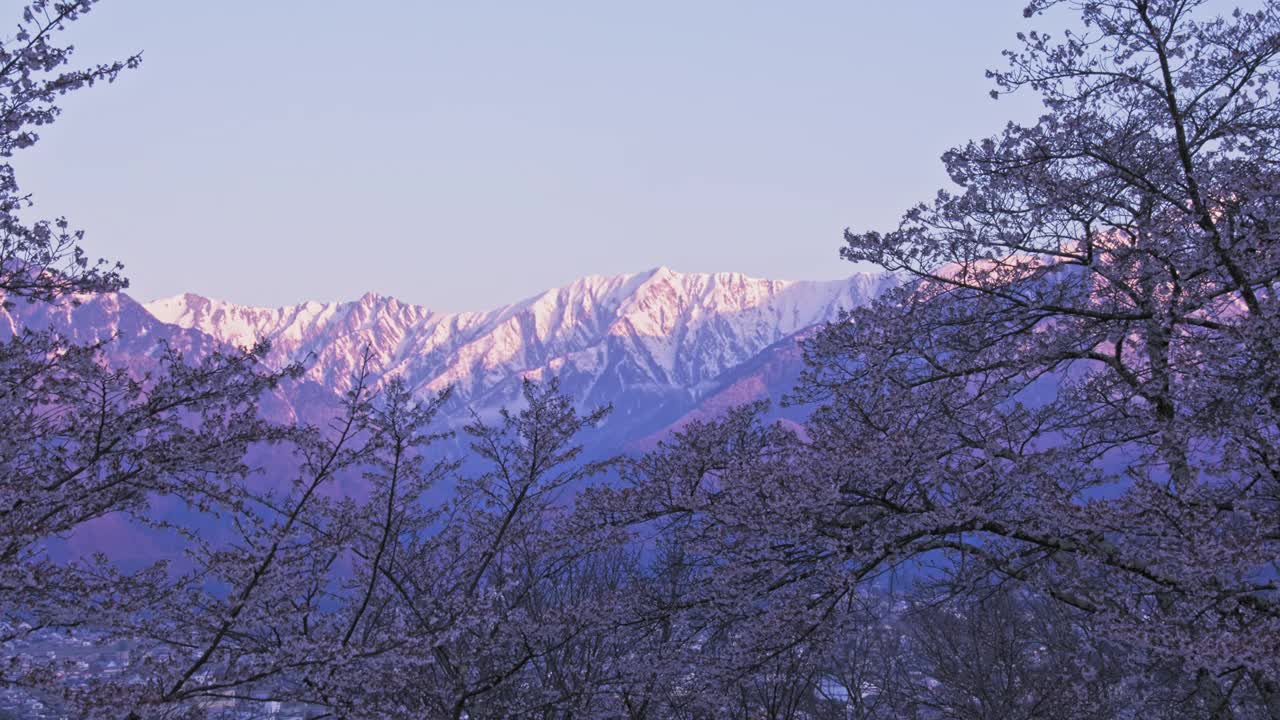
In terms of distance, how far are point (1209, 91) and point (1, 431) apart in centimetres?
894

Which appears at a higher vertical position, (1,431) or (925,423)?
(1,431)

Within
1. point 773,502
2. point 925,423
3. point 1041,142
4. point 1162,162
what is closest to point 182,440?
point 773,502

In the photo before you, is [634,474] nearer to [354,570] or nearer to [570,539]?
[570,539]

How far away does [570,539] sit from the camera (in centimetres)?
982

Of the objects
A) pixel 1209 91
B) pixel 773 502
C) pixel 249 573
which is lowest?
pixel 773 502

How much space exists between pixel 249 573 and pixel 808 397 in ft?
17.0

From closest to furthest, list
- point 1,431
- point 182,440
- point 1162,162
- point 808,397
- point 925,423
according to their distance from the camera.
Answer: point 1,431
point 182,440
point 925,423
point 1162,162
point 808,397

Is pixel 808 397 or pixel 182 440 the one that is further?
pixel 808 397

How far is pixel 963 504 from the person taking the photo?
7039mm

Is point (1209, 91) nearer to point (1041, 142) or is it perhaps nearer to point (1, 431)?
point (1041, 142)

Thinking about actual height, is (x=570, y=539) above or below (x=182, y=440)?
below

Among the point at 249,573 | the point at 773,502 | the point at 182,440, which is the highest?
the point at 182,440

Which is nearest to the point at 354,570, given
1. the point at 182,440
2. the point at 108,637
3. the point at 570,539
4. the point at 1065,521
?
the point at 570,539

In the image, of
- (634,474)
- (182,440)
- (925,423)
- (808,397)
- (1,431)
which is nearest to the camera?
(1,431)
